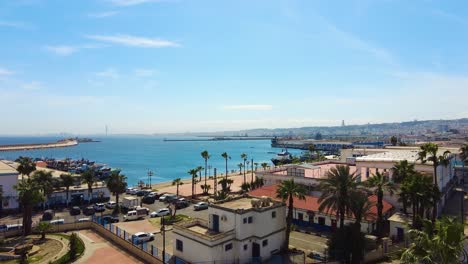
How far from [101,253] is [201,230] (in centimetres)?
1216

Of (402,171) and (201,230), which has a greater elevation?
(402,171)

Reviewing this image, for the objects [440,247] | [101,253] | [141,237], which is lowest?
[101,253]

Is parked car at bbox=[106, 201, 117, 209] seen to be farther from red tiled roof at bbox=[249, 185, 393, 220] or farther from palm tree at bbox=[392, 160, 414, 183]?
palm tree at bbox=[392, 160, 414, 183]

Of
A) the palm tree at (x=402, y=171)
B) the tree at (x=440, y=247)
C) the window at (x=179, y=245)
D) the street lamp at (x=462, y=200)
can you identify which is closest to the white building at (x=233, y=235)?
the window at (x=179, y=245)

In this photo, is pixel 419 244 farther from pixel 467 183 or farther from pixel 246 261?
pixel 467 183

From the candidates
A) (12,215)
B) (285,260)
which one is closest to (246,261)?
(285,260)

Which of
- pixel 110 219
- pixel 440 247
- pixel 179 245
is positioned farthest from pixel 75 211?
pixel 440 247

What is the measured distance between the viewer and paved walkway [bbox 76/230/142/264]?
35694 millimetres

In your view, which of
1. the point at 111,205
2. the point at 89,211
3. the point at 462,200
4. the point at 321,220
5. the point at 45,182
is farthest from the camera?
the point at 111,205

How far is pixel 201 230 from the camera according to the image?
3453 cm

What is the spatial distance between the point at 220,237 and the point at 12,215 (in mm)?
43012

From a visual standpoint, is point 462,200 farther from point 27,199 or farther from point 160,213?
point 27,199

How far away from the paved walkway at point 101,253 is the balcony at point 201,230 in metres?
6.32

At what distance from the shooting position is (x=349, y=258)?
31859 millimetres
